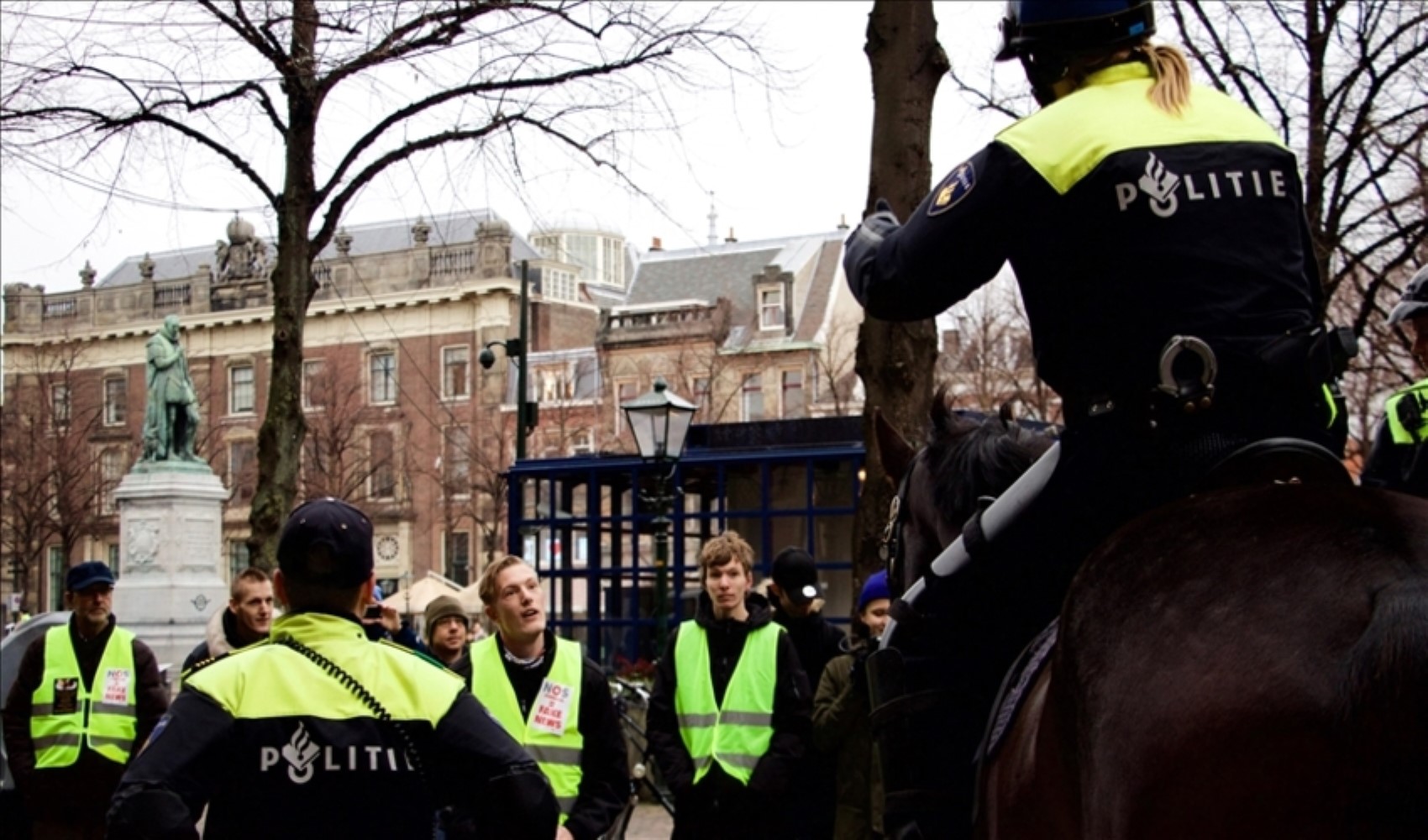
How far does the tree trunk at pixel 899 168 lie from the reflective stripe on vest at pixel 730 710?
56.0 inches

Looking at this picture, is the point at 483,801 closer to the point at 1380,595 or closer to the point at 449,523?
the point at 1380,595

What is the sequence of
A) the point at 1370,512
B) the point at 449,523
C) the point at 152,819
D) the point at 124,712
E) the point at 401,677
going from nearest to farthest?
1. the point at 1370,512
2. the point at 152,819
3. the point at 401,677
4. the point at 124,712
5. the point at 449,523

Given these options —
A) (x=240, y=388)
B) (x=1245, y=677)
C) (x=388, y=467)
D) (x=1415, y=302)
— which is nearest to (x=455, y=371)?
(x=388, y=467)

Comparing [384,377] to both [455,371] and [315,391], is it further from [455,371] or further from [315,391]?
[315,391]

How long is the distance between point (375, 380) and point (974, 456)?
212 feet

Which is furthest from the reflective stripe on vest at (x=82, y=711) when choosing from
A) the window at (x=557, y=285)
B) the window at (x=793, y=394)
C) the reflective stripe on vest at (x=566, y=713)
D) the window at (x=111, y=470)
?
the window at (x=557, y=285)

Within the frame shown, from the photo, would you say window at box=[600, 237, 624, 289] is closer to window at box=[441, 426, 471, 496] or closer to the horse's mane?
window at box=[441, 426, 471, 496]

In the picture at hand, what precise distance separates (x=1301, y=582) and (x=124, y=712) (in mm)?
8584

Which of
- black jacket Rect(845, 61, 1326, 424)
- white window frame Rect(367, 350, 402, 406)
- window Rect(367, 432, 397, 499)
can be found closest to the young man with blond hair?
black jacket Rect(845, 61, 1326, 424)

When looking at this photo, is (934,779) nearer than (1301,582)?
No

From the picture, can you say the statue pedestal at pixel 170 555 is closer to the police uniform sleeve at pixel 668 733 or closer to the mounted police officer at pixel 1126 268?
the police uniform sleeve at pixel 668 733

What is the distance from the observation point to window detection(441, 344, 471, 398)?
66438mm

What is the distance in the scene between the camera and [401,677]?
3.98m

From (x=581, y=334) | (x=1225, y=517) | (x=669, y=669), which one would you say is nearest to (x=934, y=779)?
(x=1225, y=517)
